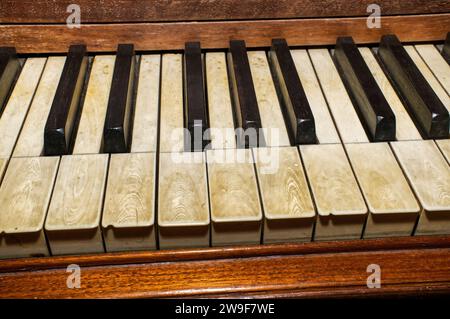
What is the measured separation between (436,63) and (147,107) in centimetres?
90

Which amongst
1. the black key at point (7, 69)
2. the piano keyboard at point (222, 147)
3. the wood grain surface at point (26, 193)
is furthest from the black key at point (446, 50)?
the black key at point (7, 69)

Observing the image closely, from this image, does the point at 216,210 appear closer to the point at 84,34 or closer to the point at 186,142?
the point at 186,142

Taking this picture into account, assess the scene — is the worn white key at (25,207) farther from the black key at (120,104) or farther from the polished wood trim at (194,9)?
the polished wood trim at (194,9)

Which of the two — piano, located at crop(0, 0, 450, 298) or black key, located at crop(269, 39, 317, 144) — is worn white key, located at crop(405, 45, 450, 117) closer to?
piano, located at crop(0, 0, 450, 298)

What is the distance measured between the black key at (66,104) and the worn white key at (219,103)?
14.4 inches

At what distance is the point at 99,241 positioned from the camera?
42.4 inches

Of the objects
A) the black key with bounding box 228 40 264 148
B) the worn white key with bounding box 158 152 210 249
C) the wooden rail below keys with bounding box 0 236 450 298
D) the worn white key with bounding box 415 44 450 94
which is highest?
the worn white key with bounding box 415 44 450 94

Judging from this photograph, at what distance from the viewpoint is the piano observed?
1.09m

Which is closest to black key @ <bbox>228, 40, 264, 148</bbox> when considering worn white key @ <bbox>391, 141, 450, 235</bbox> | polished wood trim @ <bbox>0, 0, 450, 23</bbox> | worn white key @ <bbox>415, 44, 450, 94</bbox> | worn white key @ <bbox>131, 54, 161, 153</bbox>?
polished wood trim @ <bbox>0, 0, 450, 23</bbox>

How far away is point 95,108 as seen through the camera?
1379 mm

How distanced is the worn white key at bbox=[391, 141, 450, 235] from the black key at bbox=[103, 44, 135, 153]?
2.23 feet

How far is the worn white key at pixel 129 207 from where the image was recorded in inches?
41.4

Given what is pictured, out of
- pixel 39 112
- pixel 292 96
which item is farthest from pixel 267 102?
pixel 39 112
